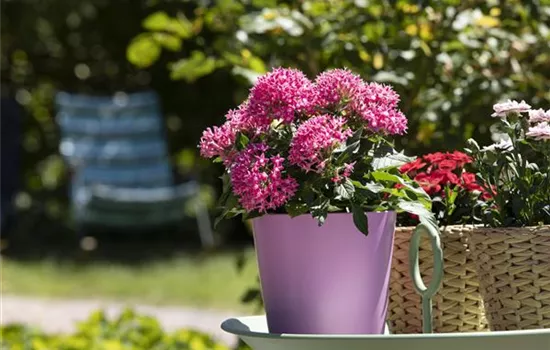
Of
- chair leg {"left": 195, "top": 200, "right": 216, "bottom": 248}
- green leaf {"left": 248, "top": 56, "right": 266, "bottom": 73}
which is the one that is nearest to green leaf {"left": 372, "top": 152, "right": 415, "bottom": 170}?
green leaf {"left": 248, "top": 56, "right": 266, "bottom": 73}

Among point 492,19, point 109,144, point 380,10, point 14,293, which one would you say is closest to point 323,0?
point 380,10

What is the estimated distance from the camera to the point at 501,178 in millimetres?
1824

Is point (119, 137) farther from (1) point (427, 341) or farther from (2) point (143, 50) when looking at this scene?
(1) point (427, 341)

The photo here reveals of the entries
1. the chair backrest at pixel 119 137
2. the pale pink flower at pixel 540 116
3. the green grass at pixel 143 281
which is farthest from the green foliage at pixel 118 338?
the chair backrest at pixel 119 137

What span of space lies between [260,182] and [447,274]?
0.36 metres

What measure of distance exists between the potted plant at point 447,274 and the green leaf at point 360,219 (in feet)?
0.71

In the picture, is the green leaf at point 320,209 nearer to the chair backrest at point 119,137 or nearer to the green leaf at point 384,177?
the green leaf at point 384,177

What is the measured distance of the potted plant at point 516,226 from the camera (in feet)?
5.60

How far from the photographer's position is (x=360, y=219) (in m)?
1.65

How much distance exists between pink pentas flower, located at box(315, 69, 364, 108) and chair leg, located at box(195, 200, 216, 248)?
22.3 feet

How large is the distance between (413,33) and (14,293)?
149 inches

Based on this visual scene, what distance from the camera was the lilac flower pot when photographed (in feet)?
5.54

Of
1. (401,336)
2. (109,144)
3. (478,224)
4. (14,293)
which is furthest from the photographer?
(109,144)

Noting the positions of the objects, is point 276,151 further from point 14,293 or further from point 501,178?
point 14,293
